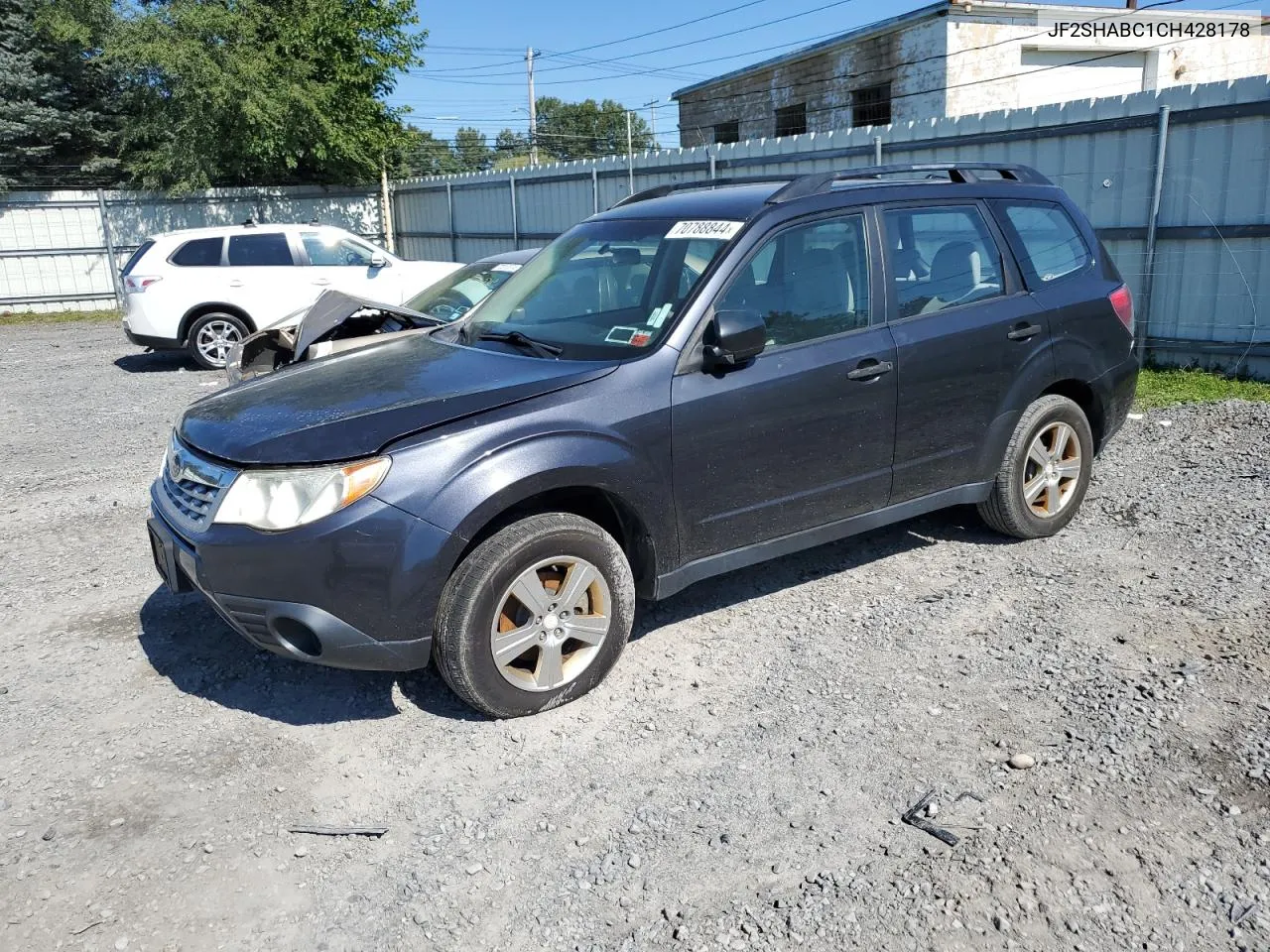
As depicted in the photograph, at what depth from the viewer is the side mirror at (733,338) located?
404 cm

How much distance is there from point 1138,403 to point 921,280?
443 centimetres

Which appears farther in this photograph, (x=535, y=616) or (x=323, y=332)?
(x=323, y=332)

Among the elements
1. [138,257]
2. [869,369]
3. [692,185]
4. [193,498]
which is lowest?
[193,498]

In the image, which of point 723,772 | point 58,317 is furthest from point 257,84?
point 723,772

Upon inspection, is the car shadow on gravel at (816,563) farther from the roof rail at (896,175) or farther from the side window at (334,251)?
the side window at (334,251)

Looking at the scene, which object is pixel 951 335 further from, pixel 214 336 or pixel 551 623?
pixel 214 336

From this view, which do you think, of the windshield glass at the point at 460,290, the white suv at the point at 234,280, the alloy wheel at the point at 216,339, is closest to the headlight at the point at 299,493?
the windshield glass at the point at 460,290

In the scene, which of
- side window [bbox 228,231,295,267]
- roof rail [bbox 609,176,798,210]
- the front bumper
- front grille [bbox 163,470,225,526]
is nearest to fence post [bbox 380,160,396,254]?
side window [bbox 228,231,295,267]

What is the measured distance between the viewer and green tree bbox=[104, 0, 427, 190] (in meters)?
19.8

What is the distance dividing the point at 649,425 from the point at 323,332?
406 cm

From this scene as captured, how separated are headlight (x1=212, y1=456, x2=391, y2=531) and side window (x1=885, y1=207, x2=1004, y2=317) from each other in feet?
8.25

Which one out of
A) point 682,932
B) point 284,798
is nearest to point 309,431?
point 284,798

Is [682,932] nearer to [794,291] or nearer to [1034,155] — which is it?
[794,291]

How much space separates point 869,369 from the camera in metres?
4.56
